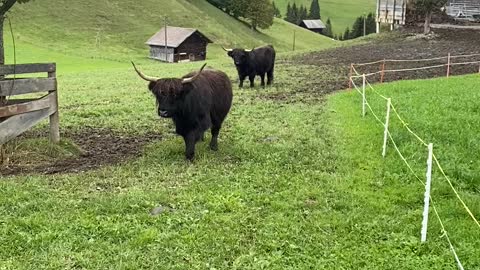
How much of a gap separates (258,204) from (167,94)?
292 centimetres

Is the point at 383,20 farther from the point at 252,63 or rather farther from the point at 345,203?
the point at 345,203

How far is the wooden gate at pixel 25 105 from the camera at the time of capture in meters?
8.84

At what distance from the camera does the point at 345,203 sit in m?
7.43

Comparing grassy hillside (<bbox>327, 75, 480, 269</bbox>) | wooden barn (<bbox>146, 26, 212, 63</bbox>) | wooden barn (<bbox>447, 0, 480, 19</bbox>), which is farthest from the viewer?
wooden barn (<bbox>146, 26, 212, 63</bbox>)

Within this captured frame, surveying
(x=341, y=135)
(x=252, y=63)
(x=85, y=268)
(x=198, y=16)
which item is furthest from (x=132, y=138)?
(x=198, y=16)

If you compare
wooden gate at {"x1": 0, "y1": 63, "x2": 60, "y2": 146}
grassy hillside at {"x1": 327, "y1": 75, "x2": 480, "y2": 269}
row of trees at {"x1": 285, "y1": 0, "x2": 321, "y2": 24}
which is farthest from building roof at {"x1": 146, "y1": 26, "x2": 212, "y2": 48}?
row of trees at {"x1": 285, "y1": 0, "x2": 321, "y2": 24}

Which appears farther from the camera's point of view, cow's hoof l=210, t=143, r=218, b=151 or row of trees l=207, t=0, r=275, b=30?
row of trees l=207, t=0, r=275, b=30

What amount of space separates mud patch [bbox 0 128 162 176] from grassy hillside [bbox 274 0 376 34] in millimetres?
133831

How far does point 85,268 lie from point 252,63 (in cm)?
1564

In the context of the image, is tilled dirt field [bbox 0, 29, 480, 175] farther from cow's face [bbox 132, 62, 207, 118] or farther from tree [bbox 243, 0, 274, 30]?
tree [bbox 243, 0, 274, 30]

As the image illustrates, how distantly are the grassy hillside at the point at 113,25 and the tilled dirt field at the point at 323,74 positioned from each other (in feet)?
55.5

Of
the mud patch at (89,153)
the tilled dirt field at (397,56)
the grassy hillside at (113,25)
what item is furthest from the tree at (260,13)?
the mud patch at (89,153)

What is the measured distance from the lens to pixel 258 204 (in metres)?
7.41

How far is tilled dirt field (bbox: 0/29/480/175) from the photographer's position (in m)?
9.67
